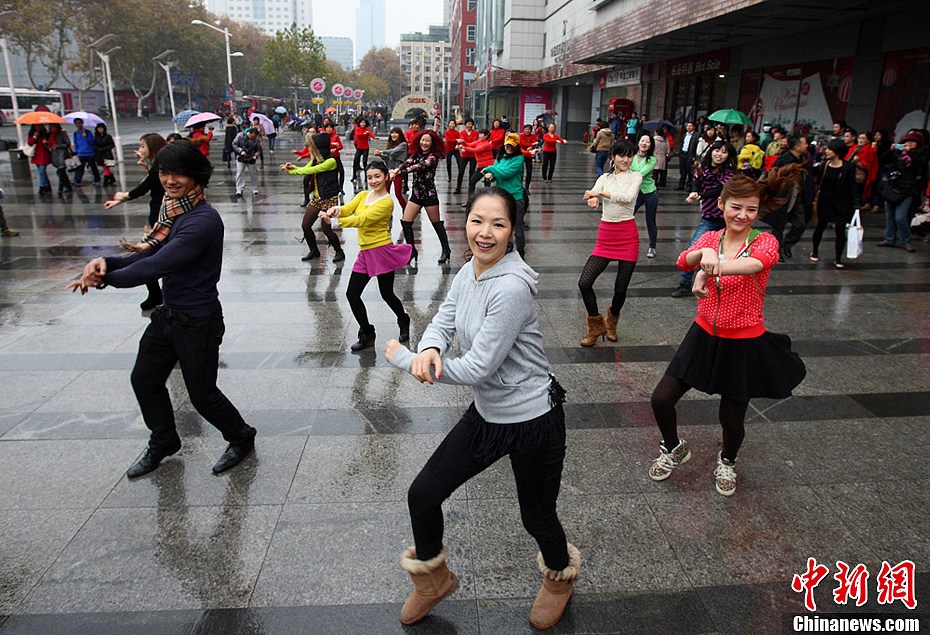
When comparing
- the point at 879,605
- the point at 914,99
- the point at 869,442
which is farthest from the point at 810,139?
the point at 879,605

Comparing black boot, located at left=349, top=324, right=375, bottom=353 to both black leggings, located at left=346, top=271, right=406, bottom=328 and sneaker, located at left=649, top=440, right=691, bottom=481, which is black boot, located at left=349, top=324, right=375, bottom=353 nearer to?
black leggings, located at left=346, top=271, right=406, bottom=328

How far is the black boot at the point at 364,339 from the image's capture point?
5922 mm

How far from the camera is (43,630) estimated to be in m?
2.70

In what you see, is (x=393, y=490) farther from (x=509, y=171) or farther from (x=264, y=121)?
(x=264, y=121)

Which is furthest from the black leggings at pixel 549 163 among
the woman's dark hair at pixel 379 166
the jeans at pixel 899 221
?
the woman's dark hair at pixel 379 166

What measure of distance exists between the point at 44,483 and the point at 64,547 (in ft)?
2.44

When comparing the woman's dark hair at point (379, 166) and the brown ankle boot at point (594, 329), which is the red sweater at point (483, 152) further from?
the brown ankle boot at point (594, 329)

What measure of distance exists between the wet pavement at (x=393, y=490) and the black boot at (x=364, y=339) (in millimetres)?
141

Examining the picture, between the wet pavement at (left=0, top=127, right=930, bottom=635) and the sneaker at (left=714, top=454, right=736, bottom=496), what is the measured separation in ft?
0.25

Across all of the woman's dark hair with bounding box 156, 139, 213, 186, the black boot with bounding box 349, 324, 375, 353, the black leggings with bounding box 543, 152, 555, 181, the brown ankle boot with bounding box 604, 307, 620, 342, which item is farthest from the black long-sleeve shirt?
the black leggings with bounding box 543, 152, 555, 181

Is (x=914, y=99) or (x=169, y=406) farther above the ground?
(x=914, y=99)

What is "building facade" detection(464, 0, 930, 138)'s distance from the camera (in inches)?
522

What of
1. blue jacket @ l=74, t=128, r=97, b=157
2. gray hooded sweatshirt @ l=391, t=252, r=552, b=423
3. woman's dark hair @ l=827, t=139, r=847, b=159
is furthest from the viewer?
blue jacket @ l=74, t=128, r=97, b=157

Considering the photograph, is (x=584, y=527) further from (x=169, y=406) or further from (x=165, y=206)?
(x=165, y=206)
